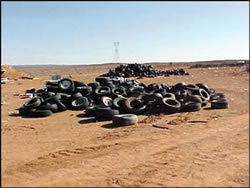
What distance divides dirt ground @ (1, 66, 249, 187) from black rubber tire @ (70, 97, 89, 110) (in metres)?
1.62

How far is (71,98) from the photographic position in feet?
45.1

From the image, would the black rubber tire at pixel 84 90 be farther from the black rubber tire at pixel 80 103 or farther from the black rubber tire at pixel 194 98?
the black rubber tire at pixel 194 98

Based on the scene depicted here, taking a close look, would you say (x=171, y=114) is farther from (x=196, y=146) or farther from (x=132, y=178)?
(x=132, y=178)

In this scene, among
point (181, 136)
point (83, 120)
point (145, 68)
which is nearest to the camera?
point (181, 136)

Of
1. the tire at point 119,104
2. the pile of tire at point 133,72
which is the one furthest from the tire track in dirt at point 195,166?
the pile of tire at point 133,72

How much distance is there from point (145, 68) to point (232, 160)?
91.6 ft

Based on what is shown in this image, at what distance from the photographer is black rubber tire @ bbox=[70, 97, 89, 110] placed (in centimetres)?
1307

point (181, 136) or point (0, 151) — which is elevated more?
point (0, 151)

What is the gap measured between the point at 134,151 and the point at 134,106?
5571mm

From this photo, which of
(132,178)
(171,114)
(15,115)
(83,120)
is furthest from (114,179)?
(15,115)

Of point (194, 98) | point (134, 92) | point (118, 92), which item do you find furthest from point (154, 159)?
point (118, 92)

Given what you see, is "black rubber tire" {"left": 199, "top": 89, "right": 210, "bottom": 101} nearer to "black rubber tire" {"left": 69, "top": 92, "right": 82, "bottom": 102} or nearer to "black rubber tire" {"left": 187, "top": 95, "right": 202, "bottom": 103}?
"black rubber tire" {"left": 187, "top": 95, "right": 202, "bottom": 103}

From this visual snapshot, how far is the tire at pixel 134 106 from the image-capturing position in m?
11.8

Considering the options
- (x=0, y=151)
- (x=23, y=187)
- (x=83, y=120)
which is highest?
(x=0, y=151)
